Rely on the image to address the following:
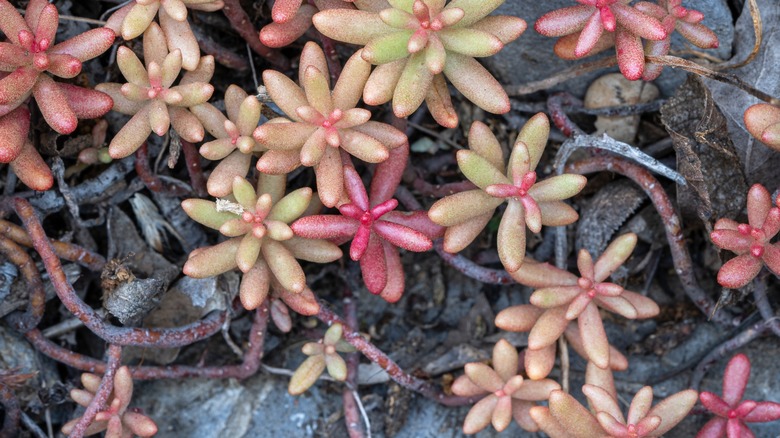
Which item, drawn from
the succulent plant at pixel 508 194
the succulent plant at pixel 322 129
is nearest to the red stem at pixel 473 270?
the succulent plant at pixel 508 194

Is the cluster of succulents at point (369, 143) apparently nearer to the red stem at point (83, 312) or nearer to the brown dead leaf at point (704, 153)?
the red stem at point (83, 312)

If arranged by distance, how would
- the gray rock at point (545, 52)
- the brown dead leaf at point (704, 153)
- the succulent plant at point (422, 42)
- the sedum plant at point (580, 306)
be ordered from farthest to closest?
the gray rock at point (545, 52) < the brown dead leaf at point (704, 153) < the sedum plant at point (580, 306) < the succulent plant at point (422, 42)

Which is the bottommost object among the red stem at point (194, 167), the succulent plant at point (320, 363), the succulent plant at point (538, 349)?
the succulent plant at point (320, 363)

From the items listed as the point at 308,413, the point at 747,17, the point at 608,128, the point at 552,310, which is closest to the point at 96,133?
the point at 308,413

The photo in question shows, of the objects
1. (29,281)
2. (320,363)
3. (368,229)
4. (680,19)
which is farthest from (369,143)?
(29,281)

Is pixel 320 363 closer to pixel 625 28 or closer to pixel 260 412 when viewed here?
pixel 260 412
